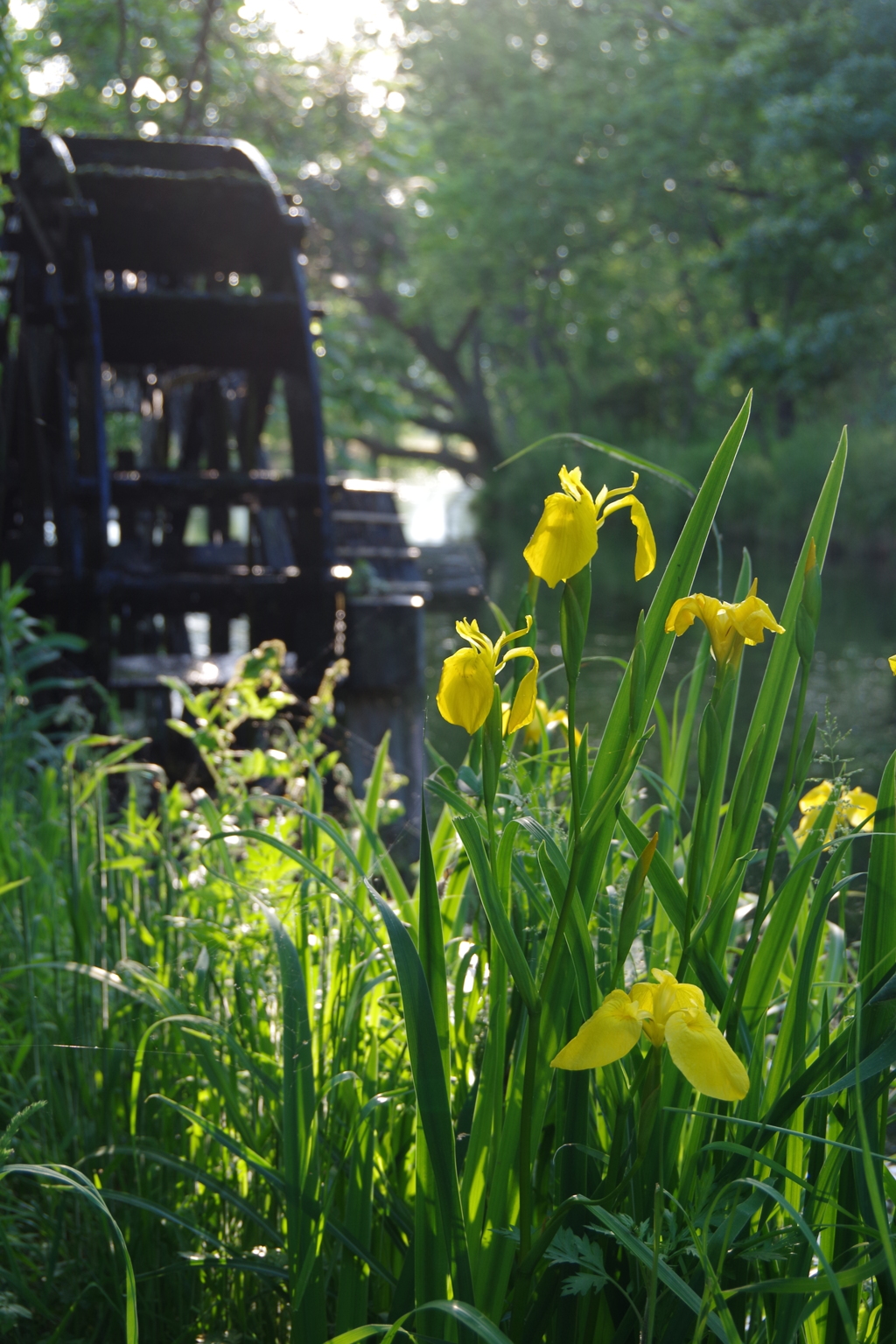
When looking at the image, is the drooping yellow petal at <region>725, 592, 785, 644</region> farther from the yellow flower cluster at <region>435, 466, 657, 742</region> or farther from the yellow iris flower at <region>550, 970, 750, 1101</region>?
the yellow iris flower at <region>550, 970, 750, 1101</region>

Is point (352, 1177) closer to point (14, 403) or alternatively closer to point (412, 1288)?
point (412, 1288)

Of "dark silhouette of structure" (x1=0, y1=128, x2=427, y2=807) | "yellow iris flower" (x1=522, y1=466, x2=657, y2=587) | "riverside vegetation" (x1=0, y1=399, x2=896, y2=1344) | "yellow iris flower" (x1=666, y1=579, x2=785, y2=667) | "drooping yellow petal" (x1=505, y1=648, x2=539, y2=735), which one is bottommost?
"riverside vegetation" (x1=0, y1=399, x2=896, y2=1344)

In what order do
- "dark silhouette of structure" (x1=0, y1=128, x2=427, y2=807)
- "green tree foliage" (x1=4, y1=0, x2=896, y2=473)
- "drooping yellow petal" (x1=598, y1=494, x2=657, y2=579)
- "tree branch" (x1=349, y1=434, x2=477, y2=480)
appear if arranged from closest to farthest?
"drooping yellow petal" (x1=598, y1=494, x2=657, y2=579)
"green tree foliage" (x1=4, y1=0, x2=896, y2=473)
"dark silhouette of structure" (x1=0, y1=128, x2=427, y2=807)
"tree branch" (x1=349, y1=434, x2=477, y2=480)

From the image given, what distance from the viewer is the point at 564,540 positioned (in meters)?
0.64

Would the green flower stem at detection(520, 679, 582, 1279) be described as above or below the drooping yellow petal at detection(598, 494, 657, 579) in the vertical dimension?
below

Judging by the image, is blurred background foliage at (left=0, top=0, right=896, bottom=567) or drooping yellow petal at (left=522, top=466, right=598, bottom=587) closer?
drooping yellow petal at (left=522, top=466, right=598, bottom=587)

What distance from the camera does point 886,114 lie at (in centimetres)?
632

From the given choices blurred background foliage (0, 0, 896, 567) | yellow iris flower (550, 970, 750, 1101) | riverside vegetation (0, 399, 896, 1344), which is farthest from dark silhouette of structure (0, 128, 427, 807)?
yellow iris flower (550, 970, 750, 1101)

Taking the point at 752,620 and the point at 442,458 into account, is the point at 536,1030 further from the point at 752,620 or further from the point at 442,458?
the point at 442,458

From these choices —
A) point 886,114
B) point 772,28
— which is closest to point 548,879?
point 886,114

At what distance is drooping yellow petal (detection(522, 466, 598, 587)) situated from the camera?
635 millimetres

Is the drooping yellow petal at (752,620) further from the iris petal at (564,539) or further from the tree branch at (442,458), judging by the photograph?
the tree branch at (442,458)

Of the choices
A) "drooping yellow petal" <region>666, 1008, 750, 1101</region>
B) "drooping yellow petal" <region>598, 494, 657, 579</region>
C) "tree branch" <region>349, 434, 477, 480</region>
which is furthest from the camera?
"tree branch" <region>349, 434, 477, 480</region>

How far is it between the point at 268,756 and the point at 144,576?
2.88m
